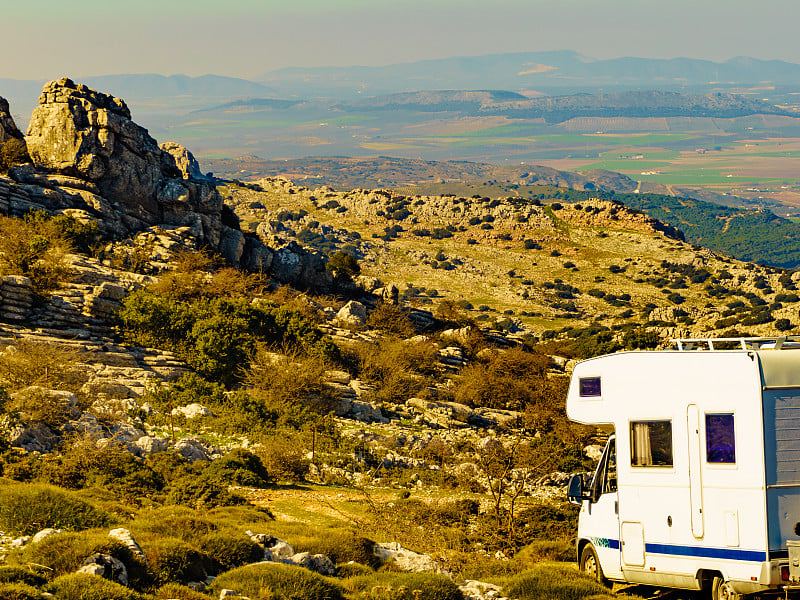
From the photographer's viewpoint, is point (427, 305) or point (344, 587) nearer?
point (344, 587)

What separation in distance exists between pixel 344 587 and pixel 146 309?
29.4 meters

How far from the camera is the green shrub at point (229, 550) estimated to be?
14.1 metres

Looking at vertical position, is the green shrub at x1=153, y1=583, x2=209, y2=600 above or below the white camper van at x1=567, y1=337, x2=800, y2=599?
below

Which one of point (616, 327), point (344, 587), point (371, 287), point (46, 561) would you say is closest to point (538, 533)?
point (344, 587)

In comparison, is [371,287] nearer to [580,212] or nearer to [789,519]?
[789,519]

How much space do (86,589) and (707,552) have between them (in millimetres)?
9267

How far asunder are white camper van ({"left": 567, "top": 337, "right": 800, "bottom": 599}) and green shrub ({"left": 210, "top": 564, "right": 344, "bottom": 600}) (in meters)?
5.16

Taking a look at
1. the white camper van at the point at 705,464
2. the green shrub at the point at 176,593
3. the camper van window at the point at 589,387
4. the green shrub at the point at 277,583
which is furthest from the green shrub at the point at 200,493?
the white camper van at the point at 705,464

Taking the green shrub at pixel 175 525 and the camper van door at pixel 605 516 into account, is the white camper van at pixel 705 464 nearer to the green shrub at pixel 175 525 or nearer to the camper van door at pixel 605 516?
the camper van door at pixel 605 516

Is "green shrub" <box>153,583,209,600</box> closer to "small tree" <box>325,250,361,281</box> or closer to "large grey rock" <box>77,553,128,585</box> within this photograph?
"large grey rock" <box>77,553,128,585</box>

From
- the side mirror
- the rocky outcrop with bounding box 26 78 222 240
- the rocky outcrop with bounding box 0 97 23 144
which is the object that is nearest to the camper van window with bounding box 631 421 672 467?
the side mirror

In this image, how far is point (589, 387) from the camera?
13.5 metres

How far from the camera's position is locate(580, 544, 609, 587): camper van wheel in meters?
14.1

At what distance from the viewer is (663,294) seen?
104625 mm
